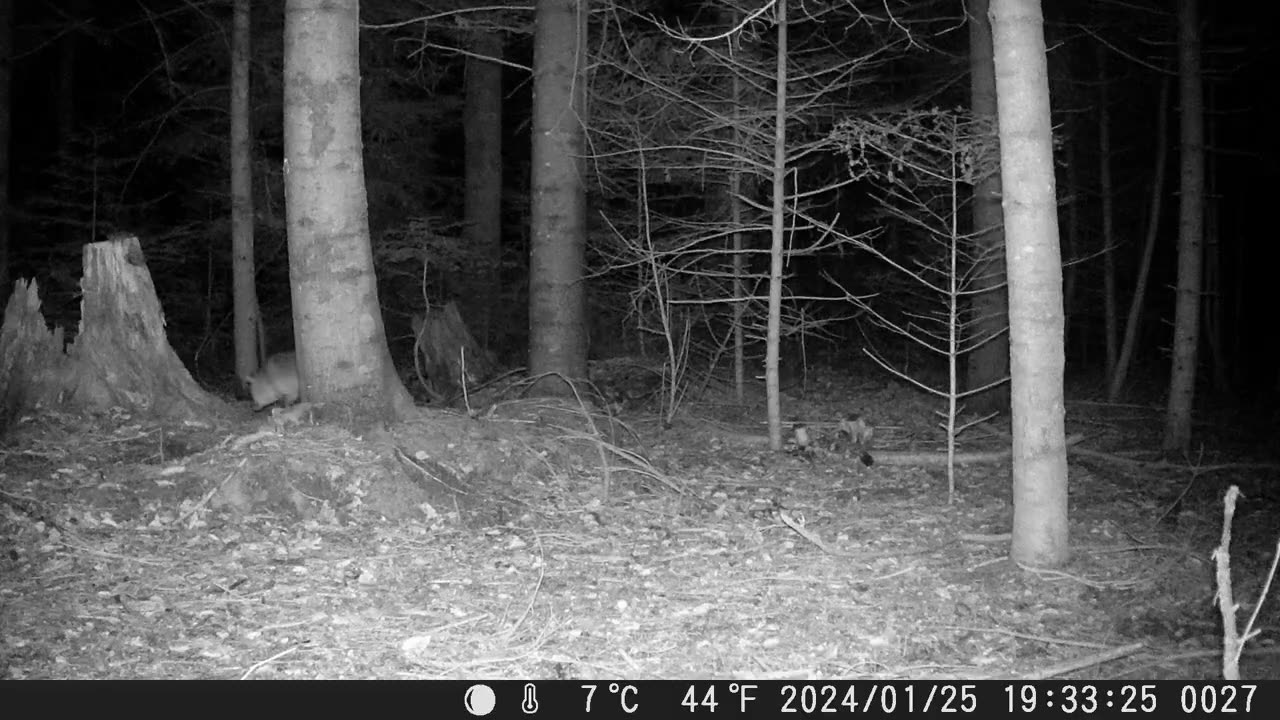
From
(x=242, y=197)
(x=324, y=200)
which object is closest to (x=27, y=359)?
(x=324, y=200)

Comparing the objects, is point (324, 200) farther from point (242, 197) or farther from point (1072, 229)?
point (1072, 229)

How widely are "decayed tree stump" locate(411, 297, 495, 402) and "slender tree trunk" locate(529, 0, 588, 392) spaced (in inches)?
68.1

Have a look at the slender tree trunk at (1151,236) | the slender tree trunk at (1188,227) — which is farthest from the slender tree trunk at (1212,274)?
the slender tree trunk at (1188,227)

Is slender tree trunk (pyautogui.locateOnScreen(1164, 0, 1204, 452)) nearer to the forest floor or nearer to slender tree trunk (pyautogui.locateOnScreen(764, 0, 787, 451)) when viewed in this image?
the forest floor

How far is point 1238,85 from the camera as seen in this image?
22.8 metres

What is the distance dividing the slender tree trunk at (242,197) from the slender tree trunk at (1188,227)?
11.5 metres

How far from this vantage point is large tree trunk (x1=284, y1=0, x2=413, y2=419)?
26.8 ft

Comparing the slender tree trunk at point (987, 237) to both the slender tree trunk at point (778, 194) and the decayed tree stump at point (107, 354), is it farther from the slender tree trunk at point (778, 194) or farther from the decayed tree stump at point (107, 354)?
the decayed tree stump at point (107, 354)

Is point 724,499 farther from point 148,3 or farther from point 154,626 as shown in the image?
point 148,3
